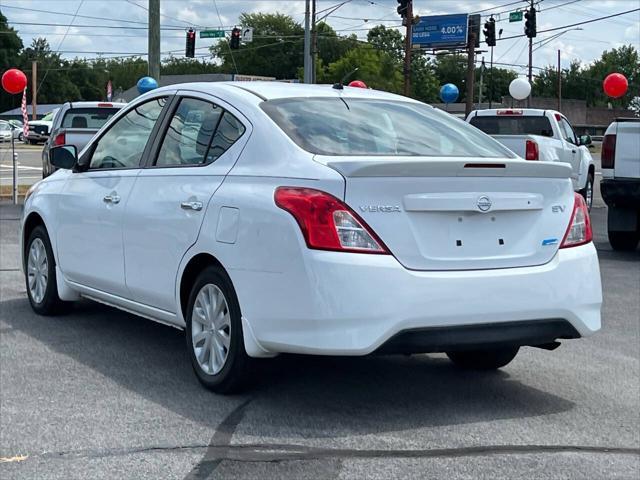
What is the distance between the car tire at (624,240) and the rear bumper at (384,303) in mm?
8297

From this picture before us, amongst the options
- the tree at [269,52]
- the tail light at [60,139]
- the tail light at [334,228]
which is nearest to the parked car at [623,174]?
the tail light at [334,228]

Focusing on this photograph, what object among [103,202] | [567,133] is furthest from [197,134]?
[567,133]

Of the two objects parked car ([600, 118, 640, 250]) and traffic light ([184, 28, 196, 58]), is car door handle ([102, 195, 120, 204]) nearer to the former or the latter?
parked car ([600, 118, 640, 250])

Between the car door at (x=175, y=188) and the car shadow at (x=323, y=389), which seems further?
the car door at (x=175, y=188)

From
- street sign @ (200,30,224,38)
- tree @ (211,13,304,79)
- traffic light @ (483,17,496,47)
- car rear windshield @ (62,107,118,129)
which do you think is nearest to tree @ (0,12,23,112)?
tree @ (211,13,304,79)

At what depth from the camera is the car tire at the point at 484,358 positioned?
5992 millimetres

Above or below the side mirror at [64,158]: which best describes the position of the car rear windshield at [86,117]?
above

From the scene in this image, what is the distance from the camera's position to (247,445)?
180 inches

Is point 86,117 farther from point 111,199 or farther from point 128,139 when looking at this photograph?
point 111,199

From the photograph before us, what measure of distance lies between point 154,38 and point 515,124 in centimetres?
913

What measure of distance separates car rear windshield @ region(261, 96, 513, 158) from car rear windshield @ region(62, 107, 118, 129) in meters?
14.4

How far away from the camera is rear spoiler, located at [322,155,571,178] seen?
15.9ft

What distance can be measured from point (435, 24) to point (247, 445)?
89.1 metres

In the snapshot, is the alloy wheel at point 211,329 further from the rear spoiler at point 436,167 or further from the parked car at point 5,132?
the parked car at point 5,132
